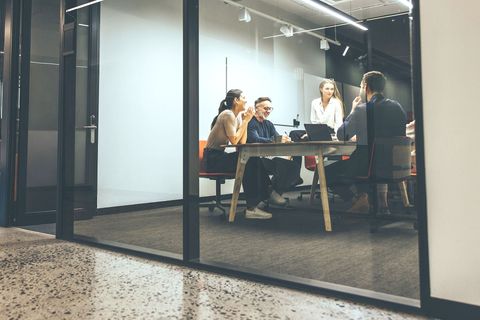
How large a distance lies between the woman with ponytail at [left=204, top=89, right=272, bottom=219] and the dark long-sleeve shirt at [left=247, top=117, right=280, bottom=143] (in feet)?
0.16

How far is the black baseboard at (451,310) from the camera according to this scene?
1.35 m

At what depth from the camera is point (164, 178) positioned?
14.6ft

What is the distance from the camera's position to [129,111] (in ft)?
14.5

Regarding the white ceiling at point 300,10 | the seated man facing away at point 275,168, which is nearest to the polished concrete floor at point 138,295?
the seated man facing away at point 275,168

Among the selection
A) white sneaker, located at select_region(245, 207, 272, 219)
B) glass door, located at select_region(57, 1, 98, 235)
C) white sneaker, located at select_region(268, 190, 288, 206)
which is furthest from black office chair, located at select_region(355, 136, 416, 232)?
glass door, located at select_region(57, 1, 98, 235)

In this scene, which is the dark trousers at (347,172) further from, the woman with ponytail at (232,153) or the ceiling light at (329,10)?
the ceiling light at (329,10)

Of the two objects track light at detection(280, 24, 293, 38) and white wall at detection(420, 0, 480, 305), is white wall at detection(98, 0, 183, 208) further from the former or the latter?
white wall at detection(420, 0, 480, 305)

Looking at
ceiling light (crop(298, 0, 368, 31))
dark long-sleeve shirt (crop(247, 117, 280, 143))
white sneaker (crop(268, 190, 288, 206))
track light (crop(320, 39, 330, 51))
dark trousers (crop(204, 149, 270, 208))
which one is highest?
ceiling light (crop(298, 0, 368, 31))

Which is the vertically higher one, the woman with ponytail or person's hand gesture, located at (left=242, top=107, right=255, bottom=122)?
person's hand gesture, located at (left=242, top=107, right=255, bottom=122)

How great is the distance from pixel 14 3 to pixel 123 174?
1973 millimetres

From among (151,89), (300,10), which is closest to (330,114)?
(151,89)

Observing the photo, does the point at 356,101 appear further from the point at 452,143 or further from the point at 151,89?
the point at 151,89

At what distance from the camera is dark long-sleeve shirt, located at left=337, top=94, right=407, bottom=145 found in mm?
2402

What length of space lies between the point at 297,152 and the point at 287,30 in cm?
278
